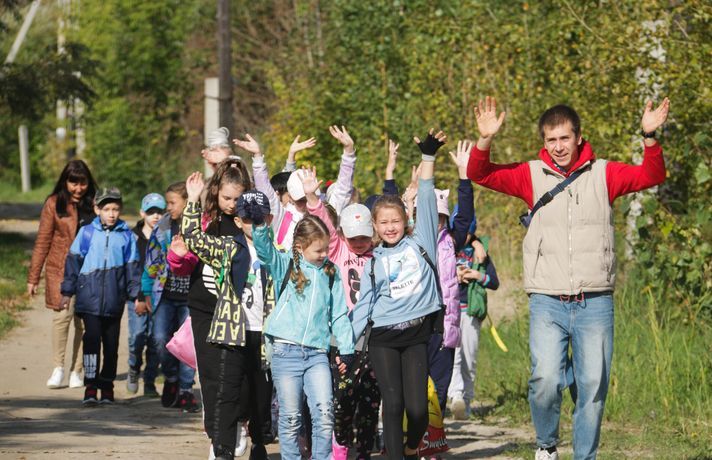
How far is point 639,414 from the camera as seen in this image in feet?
32.2

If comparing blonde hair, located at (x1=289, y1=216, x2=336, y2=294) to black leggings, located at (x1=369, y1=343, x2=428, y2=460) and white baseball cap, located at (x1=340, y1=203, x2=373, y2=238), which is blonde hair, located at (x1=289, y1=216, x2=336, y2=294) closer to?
white baseball cap, located at (x1=340, y1=203, x2=373, y2=238)

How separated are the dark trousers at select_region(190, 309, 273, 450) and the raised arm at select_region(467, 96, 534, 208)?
1.66 meters

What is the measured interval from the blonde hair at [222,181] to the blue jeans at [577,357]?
75.8 inches

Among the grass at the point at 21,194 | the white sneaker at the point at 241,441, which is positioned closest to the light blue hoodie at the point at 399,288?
the white sneaker at the point at 241,441

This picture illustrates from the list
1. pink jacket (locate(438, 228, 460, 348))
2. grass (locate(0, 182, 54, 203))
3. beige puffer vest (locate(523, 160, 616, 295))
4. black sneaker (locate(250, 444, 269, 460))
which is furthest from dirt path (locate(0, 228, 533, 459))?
grass (locate(0, 182, 54, 203))

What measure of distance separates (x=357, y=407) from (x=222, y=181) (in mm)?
1602

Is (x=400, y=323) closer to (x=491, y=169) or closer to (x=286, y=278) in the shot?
(x=286, y=278)

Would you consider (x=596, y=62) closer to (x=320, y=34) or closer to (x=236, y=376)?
(x=236, y=376)

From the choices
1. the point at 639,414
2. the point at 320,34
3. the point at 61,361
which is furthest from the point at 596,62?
the point at 320,34

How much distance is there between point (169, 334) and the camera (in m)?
10.5

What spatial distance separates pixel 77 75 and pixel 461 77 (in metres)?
9.79

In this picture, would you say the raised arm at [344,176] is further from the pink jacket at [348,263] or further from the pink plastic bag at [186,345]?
the pink plastic bag at [186,345]

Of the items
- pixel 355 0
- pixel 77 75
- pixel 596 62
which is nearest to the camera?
pixel 596 62

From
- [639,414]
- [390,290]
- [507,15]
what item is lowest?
[639,414]
